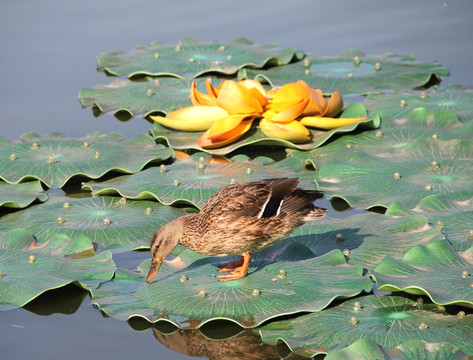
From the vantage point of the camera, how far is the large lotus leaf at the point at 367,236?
5.76 m

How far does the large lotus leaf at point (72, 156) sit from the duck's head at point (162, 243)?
1.95 m

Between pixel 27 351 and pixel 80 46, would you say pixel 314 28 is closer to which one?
pixel 80 46

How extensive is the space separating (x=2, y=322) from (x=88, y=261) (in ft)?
2.60

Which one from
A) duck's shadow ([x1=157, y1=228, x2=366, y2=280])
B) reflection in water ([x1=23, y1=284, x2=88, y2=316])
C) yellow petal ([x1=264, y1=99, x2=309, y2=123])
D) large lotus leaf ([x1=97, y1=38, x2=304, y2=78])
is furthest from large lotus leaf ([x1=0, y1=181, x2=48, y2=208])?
large lotus leaf ([x1=97, y1=38, x2=304, y2=78])

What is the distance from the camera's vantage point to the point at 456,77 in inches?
396

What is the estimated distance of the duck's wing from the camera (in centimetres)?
551

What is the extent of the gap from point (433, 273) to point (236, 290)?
4.41 ft

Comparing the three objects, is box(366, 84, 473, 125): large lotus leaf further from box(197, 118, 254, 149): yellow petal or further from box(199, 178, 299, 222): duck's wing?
box(199, 178, 299, 222): duck's wing

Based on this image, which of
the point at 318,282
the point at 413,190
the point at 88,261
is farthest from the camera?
the point at 413,190

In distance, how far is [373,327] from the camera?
4801mm

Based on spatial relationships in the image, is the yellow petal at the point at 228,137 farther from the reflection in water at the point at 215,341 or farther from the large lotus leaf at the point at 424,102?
the reflection in water at the point at 215,341

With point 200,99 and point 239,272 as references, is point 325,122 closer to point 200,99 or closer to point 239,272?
point 200,99

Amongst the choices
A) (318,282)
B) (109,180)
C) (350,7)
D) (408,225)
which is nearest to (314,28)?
(350,7)

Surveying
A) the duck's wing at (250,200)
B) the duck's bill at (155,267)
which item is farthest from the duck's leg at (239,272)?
the duck's bill at (155,267)
